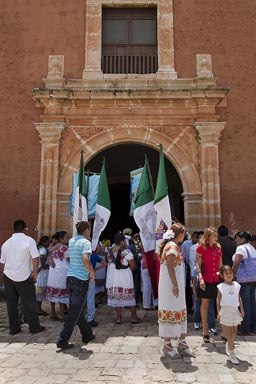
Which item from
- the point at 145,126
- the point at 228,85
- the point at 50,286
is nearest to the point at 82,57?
the point at 145,126

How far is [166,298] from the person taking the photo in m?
4.25

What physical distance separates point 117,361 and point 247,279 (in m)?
2.20

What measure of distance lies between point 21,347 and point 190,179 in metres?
4.85

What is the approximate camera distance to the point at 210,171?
7.89 meters

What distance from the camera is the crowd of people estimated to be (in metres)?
4.23

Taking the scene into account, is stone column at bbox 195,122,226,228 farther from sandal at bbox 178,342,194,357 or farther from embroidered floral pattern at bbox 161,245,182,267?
sandal at bbox 178,342,194,357

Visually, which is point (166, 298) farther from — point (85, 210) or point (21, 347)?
point (85, 210)

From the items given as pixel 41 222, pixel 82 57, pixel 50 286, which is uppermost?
pixel 82 57

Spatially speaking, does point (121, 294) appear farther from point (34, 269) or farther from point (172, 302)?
point (172, 302)

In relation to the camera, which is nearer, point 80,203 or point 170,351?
point 170,351

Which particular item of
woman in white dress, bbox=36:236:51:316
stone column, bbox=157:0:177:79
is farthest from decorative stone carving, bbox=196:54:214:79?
woman in white dress, bbox=36:236:51:316

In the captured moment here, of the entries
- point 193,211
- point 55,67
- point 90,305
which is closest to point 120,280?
point 90,305

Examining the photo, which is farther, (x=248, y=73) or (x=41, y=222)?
(x=248, y=73)

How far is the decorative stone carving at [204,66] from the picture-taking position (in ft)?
27.3
